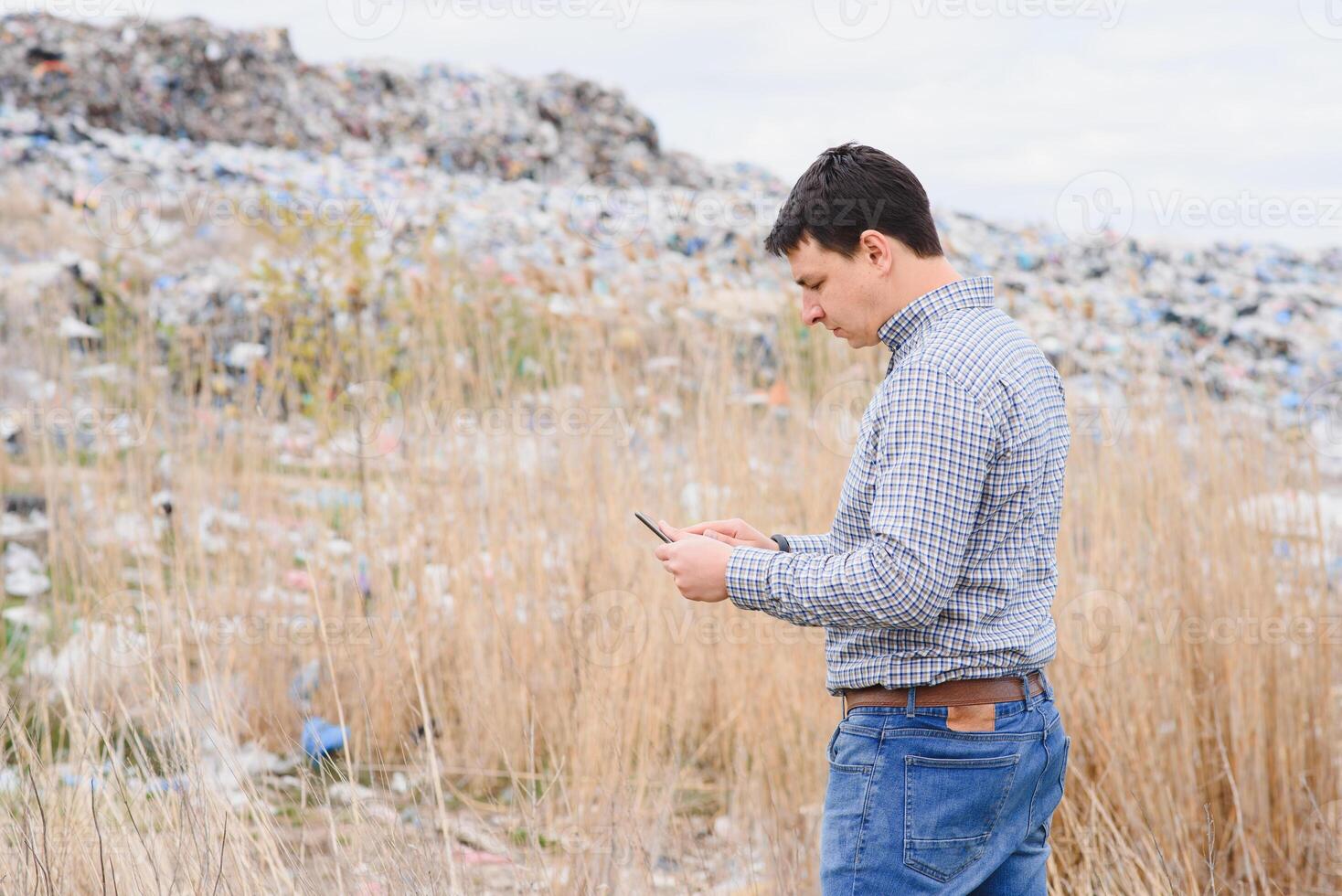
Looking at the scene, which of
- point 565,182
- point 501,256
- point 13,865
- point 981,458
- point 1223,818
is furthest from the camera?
point 565,182

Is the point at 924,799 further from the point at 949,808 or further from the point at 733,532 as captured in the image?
the point at 733,532

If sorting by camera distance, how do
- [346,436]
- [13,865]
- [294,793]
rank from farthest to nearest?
[346,436] → [294,793] → [13,865]

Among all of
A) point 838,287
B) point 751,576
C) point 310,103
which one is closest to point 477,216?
point 310,103

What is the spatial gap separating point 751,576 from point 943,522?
222 millimetres

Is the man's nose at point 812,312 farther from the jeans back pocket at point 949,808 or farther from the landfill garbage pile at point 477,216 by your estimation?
the landfill garbage pile at point 477,216

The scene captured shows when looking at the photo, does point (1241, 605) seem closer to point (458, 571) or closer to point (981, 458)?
point (981, 458)

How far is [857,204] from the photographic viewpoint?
4.56 ft

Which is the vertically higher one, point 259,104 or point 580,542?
point 259,104

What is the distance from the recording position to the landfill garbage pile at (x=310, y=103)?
1185cm

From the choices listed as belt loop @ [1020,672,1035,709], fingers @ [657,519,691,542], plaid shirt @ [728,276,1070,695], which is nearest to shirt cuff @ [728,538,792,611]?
plaid shirt @ [728,276,1070,695]

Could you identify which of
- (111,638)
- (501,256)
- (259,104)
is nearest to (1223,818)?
(111,638)

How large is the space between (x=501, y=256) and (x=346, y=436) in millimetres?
3371

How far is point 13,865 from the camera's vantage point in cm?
186

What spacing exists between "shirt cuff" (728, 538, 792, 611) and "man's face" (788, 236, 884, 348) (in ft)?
0.94
